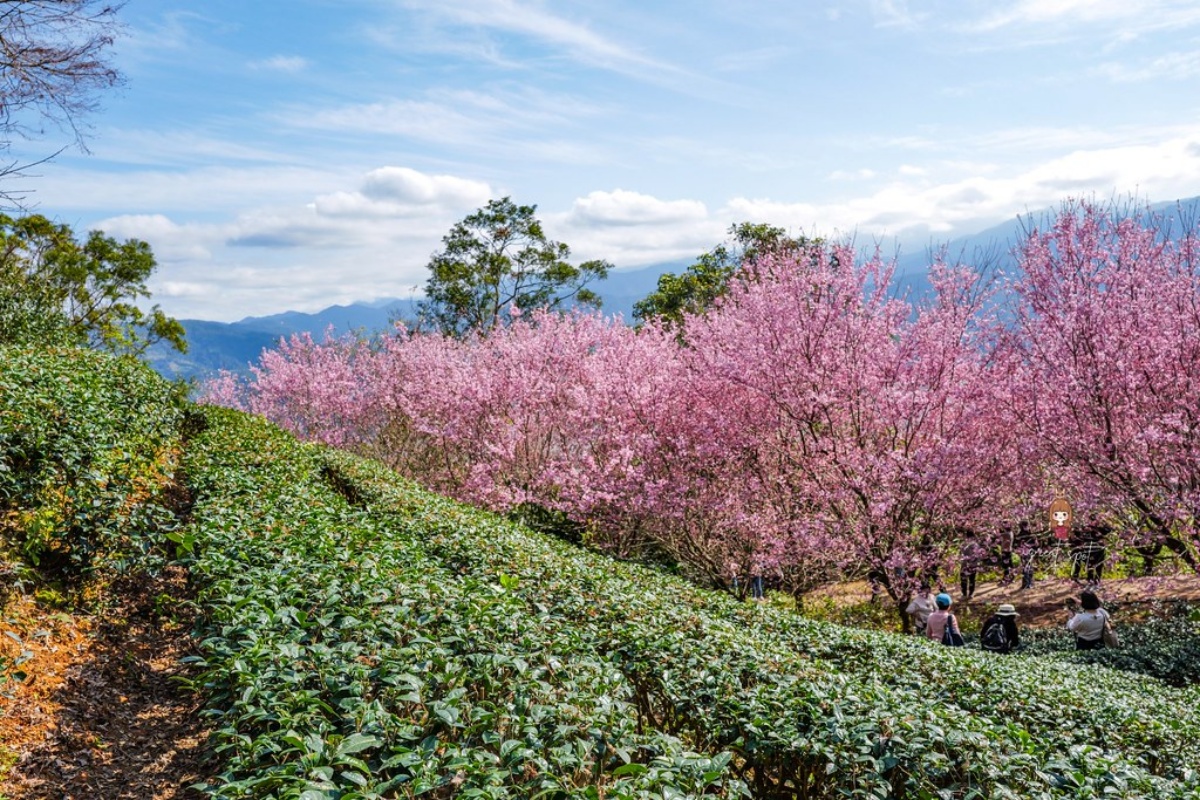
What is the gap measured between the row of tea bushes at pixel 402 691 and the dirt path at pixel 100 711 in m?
0.89

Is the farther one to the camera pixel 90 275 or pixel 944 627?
pixel 90 275

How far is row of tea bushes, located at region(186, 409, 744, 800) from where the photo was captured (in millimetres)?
3076

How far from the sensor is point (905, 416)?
13.2 metres

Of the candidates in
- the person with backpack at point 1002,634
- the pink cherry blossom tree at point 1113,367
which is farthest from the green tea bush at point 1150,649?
the pink cherry blossom tree at point 1113,367

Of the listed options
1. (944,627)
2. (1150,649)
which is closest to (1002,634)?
(944,627)

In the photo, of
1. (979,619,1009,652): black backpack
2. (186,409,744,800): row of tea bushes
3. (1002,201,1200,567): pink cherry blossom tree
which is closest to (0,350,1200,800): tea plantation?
(186,409,744,800): row of tea bushes

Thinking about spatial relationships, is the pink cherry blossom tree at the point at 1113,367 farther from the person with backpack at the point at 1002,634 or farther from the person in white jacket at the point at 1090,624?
the person with backpack at the point at 1002,634

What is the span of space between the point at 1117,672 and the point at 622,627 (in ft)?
25.3

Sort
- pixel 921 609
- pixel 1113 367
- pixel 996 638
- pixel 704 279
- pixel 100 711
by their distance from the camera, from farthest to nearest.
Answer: pixel 704 279
pixel 921 609
pixel 1113 367
pixel 996 638
pixel 100 711

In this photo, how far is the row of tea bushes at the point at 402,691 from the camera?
10.1 ft

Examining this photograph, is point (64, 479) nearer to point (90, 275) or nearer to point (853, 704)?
point (853, 704)

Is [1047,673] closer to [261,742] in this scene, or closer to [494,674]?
[494,674]

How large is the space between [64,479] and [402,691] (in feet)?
19.2

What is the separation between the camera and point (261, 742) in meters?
3.22
